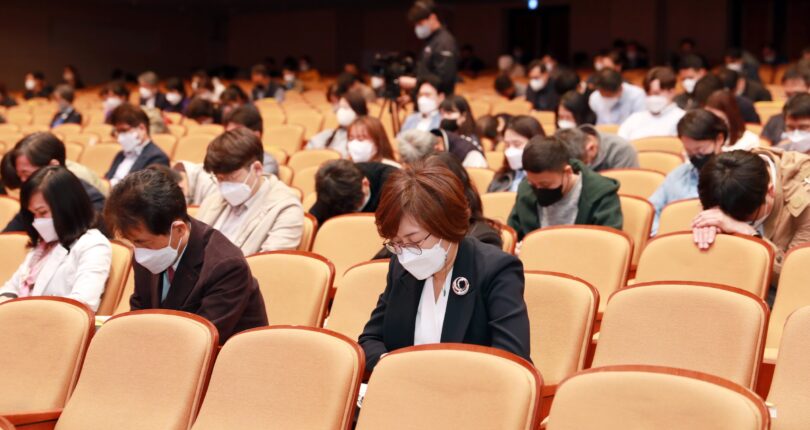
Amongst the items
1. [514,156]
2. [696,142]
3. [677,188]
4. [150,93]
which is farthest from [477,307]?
[150,93]

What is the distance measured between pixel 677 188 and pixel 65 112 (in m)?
7.51

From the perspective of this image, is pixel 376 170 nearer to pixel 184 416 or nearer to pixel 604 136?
pixel 604 136

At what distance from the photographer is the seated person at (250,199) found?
13.2ft

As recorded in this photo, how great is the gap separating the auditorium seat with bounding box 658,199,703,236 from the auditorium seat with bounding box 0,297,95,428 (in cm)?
237

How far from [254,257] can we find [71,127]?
20.1ft

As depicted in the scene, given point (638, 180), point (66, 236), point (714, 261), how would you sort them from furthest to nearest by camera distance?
point (638, 180)
point (66, 236)
point (714, 261)

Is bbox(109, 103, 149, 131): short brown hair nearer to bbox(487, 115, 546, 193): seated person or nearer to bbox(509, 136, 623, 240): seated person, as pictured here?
bbox(487, 115, 546, 193): seated person

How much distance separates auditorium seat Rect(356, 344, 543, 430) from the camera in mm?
2135

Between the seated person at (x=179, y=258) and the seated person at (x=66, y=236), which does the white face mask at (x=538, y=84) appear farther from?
the seated person at (x=179, y=258)

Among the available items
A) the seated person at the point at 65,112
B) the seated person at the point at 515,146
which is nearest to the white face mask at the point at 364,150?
the seated person at the point at 515,146

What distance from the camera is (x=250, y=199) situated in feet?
13.7

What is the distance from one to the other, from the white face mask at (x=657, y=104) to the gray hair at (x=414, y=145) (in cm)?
202

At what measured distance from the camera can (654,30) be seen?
1538cm

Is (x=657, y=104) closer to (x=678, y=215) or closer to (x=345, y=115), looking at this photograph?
(x=345, y=115)
